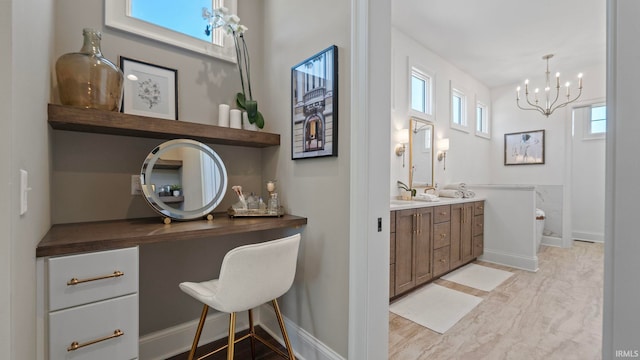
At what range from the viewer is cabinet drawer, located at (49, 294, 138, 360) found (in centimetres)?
100

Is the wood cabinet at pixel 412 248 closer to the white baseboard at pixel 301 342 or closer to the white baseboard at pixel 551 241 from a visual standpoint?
the white baseboard at pixel 301 342

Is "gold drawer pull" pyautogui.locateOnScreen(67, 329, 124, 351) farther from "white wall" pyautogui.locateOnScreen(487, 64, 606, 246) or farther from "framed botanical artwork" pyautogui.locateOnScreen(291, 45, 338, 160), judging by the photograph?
"white wall" pyautogui.locateOnScreen(487, 64, 606, 246)

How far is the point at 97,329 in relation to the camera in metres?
1.07

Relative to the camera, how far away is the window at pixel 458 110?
4.39 metres

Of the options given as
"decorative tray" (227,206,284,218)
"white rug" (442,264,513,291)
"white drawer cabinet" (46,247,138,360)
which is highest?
"decorative tray" (227,206,284,218)

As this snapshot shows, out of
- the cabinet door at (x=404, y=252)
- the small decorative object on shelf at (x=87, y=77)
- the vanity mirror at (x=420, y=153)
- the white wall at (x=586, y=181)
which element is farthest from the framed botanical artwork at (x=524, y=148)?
the small decorative object on shelf at (x=87, y=77)

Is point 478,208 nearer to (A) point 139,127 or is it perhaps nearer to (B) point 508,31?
(B) point 508,31

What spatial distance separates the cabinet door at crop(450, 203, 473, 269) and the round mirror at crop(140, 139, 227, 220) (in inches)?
107

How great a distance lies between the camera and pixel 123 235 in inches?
45.7

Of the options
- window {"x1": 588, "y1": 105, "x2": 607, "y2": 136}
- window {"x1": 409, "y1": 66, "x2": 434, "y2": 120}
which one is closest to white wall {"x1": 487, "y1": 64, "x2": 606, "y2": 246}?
window {"x1": 588, "y1": 105, "x2": 607, "y2": 136}

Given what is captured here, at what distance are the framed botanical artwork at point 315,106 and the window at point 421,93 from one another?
2.30 meters

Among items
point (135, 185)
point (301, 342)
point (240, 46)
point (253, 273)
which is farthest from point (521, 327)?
point (240, 46)

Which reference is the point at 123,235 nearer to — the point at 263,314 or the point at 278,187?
the point at 278,187

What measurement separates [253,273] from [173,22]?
5.63ft
